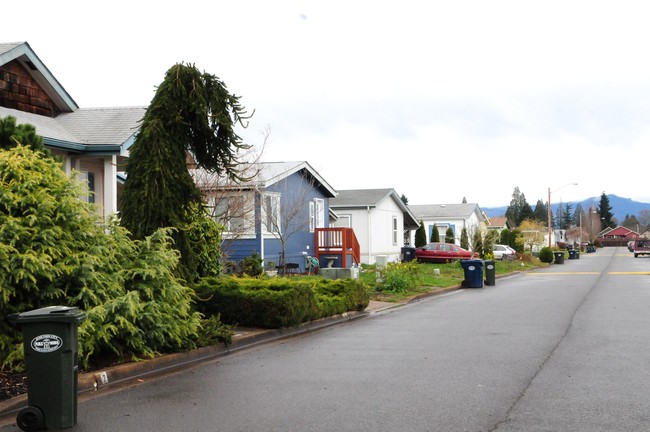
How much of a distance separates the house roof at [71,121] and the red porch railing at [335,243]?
15.0 metres

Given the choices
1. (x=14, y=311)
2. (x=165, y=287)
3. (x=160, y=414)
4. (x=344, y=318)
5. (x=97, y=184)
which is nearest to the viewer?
(x=160, y=414)

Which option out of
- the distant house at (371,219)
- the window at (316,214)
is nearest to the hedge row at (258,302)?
the window at (316,214)

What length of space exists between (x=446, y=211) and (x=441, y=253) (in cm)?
2356

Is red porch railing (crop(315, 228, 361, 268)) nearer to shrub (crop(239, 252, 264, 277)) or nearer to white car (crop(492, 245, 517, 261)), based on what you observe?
shrub (crop(239, 252, 264, 277))

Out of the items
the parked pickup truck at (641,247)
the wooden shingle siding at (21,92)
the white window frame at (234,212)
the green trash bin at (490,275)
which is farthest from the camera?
the parked pickup truck at (641,247)

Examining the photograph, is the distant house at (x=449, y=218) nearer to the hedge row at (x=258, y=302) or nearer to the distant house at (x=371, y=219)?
the distant house at (x=371, y=219)

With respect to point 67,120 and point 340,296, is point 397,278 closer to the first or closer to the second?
point 340,296

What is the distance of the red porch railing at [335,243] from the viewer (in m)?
33.1

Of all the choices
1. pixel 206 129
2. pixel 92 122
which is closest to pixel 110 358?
pixel 206 129

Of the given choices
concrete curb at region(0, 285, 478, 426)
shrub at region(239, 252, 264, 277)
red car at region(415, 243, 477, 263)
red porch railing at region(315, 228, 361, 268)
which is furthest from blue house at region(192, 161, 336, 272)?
red car at region(415, 243, 477, 263)

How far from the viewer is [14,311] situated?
8719 millimetres

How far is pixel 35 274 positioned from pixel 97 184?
11012 millimetres

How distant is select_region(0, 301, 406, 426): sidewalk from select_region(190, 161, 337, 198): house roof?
1093 cm

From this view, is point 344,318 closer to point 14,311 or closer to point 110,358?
point 110,358
